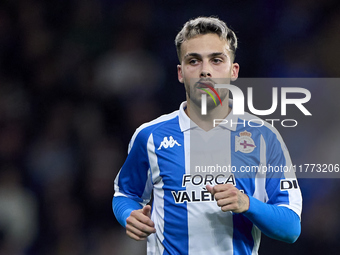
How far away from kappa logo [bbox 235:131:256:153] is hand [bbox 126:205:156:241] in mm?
559

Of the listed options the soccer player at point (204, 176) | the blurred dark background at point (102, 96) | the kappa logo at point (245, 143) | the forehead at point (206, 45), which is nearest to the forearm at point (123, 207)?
the soccer player at point (204, 176)

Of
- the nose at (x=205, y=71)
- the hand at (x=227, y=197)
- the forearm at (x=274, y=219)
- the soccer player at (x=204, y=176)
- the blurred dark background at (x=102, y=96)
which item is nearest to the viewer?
the hand at (x=227, y=197)

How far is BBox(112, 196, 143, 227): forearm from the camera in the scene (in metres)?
2.31

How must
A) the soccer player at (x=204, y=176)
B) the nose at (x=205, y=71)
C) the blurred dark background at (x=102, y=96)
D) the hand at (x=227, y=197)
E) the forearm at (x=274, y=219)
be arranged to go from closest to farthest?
the hand at (x=227, y=197) → the forearm at (x=274, y=219) → the soccer player at (x=204, y=176) → the nose at (x=205, y=71) → the blurred dark background at (x=102, y=96)

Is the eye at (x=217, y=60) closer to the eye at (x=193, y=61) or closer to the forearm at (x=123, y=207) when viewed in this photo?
the eye at (x=193, y=61)

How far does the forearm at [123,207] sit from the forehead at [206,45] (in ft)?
2.68

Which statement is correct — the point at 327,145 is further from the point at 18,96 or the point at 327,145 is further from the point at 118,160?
the point at 18,96

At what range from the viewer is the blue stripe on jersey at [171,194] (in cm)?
220

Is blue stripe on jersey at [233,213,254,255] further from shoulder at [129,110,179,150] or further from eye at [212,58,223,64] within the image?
eye at [212,58,223,64]

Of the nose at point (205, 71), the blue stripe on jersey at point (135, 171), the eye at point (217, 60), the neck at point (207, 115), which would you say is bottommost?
the blue stripe on jersey at point (135, 171)

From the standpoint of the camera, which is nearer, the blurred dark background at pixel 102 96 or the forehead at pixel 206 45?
the forehead at pixel 206 45

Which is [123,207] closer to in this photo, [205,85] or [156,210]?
[156,210]

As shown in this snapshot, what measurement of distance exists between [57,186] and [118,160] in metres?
0.54

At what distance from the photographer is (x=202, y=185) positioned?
2240 millimetres
